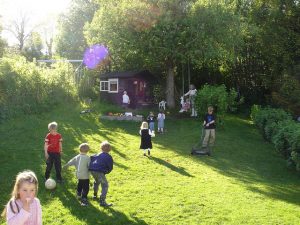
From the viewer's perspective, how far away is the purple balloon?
3519 cm

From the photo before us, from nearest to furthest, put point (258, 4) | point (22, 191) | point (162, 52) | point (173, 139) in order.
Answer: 1. point (22, 191)
2. point (173, 139)
3. point (162, 52)
4. point (258, 4)

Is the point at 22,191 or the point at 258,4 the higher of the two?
the point at 258,4

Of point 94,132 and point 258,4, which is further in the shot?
point 258,4

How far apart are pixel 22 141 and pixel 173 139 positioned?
27.1 ft

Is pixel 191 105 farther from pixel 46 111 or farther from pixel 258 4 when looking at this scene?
pixel 258 4

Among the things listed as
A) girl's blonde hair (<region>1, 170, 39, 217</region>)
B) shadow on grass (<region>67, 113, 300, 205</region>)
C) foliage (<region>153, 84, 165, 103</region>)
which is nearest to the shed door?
foliage (<region>153, 84, 165, 103</region>)

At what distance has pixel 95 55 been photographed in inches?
1462

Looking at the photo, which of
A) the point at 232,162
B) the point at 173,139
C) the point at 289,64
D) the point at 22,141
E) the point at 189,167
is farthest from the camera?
the point at 289,64

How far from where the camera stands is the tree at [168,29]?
27531mm

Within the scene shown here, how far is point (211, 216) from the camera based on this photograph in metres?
9.85

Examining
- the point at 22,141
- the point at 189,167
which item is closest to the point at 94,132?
the point at 22,141

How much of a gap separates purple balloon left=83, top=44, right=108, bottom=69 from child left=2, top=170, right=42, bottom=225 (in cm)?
3026

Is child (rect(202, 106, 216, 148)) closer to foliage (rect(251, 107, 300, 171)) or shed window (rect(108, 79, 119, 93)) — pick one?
foliage (rect(251, 107, 300, 171))

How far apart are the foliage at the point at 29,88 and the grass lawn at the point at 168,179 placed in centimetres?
275
